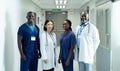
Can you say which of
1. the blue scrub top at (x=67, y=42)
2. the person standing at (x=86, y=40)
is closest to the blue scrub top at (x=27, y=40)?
the blue scrub top at (x=67, y=42)

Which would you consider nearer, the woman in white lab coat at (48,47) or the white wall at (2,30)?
the white wall at (2,30)

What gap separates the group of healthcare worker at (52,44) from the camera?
3.84m

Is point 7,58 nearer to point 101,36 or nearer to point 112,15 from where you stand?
point 112,15

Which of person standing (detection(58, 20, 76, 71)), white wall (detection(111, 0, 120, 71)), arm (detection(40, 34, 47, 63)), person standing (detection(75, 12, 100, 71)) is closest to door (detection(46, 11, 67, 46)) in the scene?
white wall (detection(111, 0, 120, 71))

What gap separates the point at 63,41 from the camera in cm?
400

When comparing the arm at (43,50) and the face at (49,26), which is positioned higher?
the face at (49,26)

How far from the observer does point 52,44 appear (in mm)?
3867

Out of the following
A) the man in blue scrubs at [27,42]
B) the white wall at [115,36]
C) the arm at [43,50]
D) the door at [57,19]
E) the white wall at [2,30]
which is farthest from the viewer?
Answer: the door at [57,19]

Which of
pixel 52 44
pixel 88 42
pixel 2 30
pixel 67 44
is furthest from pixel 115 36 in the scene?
pixel 2 30

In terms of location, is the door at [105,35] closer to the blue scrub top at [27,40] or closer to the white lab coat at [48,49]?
the white lab coat at [48,49]

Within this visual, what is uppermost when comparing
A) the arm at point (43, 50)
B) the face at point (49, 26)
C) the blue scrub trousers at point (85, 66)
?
the face at point (49, 26)

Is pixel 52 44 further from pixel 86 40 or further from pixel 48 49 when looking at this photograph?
pixel 86 40

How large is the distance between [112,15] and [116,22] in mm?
183

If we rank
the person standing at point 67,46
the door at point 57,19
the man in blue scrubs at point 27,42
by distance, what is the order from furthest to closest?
the door at point 57,19 → the person standing at point 67,46 → the man in blue scrubs at point 27,42
